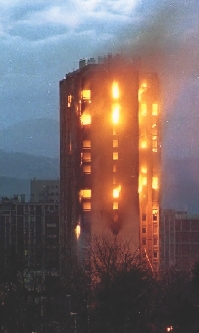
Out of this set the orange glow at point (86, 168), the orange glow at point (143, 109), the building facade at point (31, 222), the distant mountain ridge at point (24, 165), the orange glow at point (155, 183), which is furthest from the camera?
the distant mountain ridge at point (24, 165)

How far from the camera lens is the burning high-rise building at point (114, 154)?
16.8 meters

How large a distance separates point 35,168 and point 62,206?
58700 mm

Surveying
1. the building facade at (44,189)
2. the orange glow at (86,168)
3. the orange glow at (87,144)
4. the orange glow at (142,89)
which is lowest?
the orange glow at (86,168)

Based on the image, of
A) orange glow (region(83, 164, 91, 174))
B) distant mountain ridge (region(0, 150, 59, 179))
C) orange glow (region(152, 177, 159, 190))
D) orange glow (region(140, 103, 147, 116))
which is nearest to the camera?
orange glow (region(83, 164, 91, 174))

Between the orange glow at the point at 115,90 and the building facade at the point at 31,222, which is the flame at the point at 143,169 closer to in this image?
the orange glow at the point at 115,90

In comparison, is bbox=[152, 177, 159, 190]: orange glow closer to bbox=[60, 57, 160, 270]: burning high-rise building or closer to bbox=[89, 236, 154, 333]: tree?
bbox=[60, 57, 160, 270]: burning high-rise building

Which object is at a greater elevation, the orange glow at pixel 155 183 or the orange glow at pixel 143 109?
the orange glow at pixel 143 109

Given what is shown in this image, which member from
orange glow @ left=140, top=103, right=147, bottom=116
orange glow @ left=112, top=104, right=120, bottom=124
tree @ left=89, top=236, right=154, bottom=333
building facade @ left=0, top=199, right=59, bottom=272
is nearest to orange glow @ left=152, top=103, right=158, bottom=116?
orange glow @ left=140, top=103, right=147, bottom=116

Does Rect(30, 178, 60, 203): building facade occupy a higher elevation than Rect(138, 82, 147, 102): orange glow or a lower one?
higher

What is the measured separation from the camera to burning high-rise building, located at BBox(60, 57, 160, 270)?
16844mm

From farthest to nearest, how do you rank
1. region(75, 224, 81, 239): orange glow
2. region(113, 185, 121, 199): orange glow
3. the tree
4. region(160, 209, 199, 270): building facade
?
region(160, 209, 199, 270): building facade < region(75, 224, 81, 239): orange glow < region(113, 185, 121, 199): orange glow < the tree

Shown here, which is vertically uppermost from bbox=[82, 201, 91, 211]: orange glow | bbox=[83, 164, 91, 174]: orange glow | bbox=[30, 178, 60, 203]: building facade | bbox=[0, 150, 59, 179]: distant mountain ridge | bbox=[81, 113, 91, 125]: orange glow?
bbox=[0, 150, 59, 179]: distant mountain ridge

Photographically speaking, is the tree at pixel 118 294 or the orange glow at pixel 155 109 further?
the orange glow at pixel 155 109

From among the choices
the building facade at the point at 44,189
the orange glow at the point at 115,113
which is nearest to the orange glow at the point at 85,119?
the orange glow at the point at 115,113
